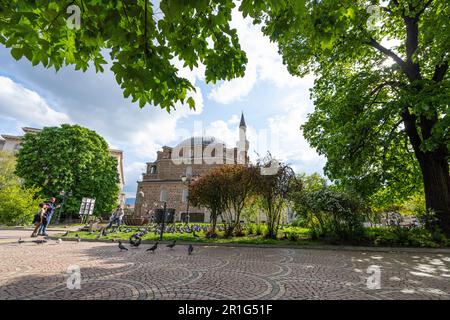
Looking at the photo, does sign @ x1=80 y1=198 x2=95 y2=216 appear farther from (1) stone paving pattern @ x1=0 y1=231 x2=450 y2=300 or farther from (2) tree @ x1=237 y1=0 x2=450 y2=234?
(2) tree @ x1=237 y1=0 x2=450 y2=234

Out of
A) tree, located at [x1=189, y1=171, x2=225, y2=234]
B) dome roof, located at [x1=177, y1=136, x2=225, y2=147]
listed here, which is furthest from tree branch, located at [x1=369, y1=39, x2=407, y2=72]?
dome roof, located at [x1=177, y1=136, x2=225, y2=147]

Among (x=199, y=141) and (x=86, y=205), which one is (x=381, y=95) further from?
(x=199, y=141)

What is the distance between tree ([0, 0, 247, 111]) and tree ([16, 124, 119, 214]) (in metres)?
31.6

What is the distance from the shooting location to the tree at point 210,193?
13438mm

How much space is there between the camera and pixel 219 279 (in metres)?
4.93

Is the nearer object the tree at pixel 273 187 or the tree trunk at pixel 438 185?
the tree trunk at pixel 438 185

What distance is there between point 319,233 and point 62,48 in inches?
511

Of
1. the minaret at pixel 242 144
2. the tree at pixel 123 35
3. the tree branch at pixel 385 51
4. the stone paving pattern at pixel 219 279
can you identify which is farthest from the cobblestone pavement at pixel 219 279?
the minaret at pixel 242 144

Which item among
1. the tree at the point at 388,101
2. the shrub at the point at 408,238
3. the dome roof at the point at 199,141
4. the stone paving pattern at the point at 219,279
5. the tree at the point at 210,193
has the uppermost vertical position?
the dome roof at the point at 199,141

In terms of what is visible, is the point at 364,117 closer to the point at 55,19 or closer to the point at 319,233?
the point at 319,233

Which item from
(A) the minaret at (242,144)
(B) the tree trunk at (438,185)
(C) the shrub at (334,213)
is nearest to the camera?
(B) the tree trunk at (438,185)

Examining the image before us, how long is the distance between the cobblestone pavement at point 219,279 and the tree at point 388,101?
4806mm

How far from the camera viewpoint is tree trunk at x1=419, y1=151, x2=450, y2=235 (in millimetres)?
10203

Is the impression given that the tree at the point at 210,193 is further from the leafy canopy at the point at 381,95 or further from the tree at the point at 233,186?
the leafy canopy at the point at 381,95
